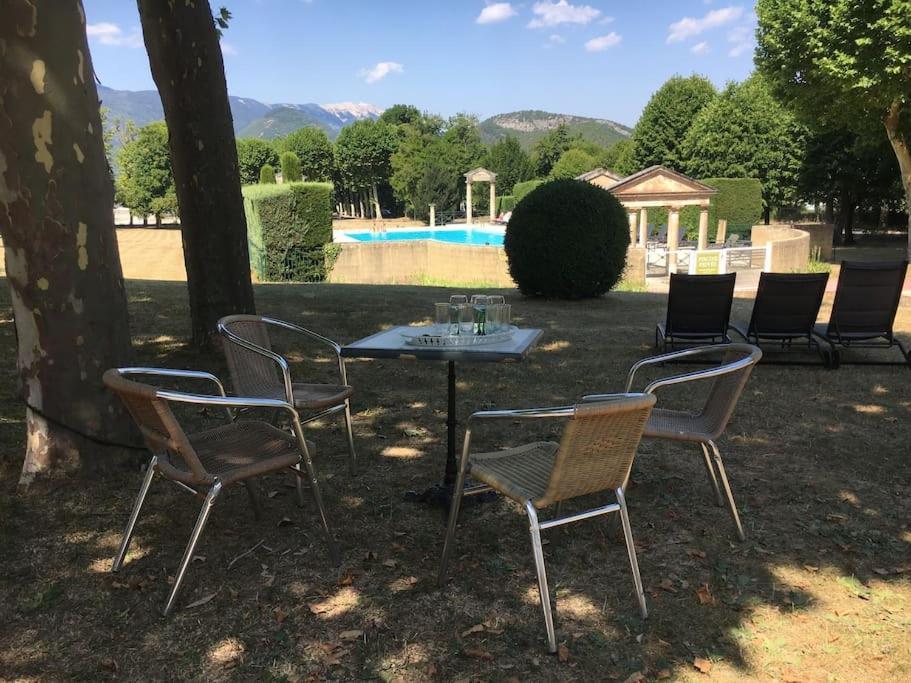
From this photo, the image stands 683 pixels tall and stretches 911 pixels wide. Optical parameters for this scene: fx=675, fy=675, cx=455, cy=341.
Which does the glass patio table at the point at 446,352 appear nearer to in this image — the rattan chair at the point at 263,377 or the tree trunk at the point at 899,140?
the rattan chair at the point at 263,377

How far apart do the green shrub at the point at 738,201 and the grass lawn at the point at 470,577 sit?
2994 cm

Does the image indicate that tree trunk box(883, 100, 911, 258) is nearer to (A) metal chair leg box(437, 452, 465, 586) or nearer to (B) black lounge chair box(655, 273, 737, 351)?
(B) black lounge chair box(655, 273, 737, 351)

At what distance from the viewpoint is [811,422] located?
4750mm

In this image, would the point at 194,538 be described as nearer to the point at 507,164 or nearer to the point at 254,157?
the point at 507,164

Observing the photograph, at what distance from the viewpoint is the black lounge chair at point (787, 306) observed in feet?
20.3

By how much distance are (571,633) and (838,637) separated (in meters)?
0.94

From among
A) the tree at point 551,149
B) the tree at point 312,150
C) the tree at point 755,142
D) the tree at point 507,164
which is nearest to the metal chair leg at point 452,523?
the tree at point 755,142

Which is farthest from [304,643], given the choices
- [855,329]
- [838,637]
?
[855,329]

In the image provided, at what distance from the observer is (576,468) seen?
2.32m

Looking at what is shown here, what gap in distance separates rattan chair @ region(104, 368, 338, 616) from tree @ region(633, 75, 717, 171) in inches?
1775

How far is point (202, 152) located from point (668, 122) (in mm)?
44034

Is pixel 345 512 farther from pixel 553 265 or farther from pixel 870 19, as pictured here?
pixel 870 19

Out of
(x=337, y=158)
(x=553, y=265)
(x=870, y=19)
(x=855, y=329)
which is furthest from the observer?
(x=337, y=158)

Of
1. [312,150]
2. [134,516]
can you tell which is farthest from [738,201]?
[312,150]
